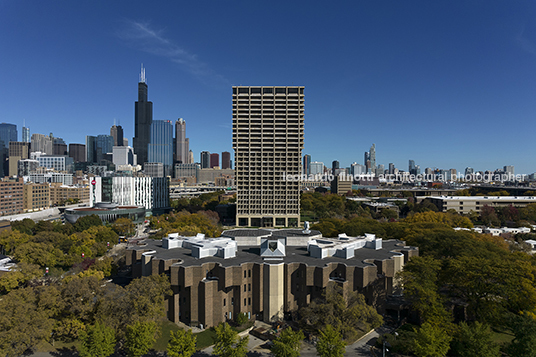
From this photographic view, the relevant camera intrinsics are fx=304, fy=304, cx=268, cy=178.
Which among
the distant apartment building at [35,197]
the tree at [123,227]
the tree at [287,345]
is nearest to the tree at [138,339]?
→ the tree at [287,345]

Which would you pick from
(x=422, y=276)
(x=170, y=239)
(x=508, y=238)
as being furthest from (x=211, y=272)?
(x=508, y=238)

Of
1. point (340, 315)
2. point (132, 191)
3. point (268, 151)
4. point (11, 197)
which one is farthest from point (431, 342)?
point (11, 197)

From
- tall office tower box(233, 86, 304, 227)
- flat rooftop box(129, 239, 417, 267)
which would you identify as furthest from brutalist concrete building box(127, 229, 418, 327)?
tall office tower box(233, 86, 304, 227)

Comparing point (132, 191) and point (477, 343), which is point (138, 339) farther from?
point (132, 191)

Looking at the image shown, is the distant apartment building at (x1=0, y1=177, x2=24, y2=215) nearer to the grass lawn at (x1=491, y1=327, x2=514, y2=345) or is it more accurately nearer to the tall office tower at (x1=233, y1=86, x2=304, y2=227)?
the tall office tower at (x1=233, y1=86, x2=304, y2=227)

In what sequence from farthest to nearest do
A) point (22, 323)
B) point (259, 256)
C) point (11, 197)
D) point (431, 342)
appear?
1. point (11, 197)
2. point (259, 256)
3. point (22, 323)
4. point (431, 342)

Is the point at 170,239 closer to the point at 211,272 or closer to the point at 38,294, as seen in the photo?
the point at 211,272
